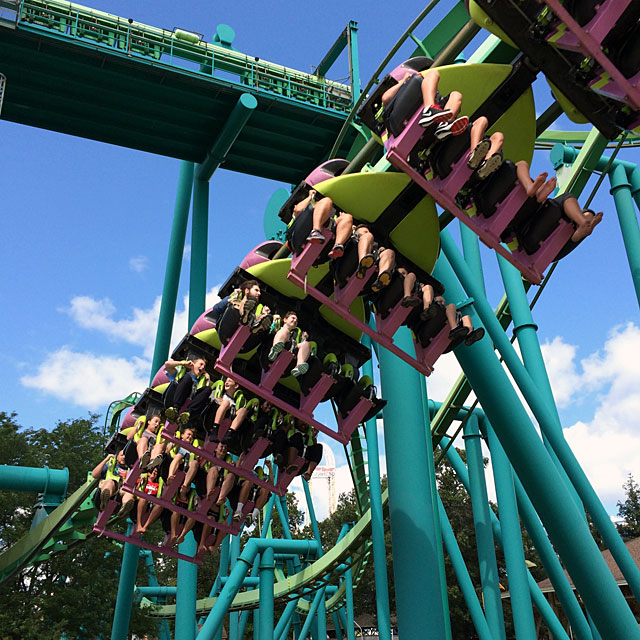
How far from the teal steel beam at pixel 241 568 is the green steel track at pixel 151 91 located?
19.0 feet

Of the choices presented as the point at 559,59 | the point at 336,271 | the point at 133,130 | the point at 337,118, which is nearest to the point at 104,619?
the point at 133,130

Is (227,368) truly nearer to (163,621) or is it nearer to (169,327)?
(169,327)

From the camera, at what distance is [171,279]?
10.0m

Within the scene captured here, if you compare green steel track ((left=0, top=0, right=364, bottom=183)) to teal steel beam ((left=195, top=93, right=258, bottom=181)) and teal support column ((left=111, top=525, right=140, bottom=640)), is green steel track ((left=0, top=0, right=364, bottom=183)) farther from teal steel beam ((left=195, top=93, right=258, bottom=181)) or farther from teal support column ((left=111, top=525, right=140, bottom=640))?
teal support column ((left=111, top=525, right=140, bottom=640))

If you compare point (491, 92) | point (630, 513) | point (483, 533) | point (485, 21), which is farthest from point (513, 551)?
point (630, 513)

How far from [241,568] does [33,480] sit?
11.1 ft

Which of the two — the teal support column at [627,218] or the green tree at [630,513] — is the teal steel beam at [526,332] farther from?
the green tree at [630,513]

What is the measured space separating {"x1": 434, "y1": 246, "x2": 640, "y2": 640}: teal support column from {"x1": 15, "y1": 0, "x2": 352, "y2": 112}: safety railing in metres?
6.29

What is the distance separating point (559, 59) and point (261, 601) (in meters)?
9.53

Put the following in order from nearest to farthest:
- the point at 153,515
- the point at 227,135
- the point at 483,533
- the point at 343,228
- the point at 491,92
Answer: the point at 491,92 → the point at 343,228 → the point at 153,515 → the point at 483,533 → the point at 227,135

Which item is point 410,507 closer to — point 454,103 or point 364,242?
point 364,242

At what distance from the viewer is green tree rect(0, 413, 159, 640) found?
1335cm

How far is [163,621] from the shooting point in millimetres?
16969

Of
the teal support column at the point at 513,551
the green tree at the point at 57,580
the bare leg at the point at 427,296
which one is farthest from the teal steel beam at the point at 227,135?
the green tree at the point at 57,580
